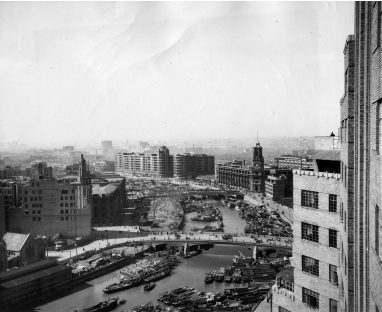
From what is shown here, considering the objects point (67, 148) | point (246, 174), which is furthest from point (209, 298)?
point (246, 174)

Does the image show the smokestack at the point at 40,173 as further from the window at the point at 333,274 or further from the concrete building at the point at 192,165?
the concrete building at the point at 192,165

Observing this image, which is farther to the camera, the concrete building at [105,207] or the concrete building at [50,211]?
the concrete building at [105,207]

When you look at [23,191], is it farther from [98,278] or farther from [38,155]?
[98,278]

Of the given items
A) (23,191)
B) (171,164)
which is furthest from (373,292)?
(171,164)

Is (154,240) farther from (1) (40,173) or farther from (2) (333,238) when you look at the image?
(2) (333,238)

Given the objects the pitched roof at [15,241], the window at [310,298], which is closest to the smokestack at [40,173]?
the pitched roof at [15,241]

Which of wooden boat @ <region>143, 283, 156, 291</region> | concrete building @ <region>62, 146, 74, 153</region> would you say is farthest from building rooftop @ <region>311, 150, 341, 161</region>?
concrete building @ <region>62, 146, 74, 153</region>

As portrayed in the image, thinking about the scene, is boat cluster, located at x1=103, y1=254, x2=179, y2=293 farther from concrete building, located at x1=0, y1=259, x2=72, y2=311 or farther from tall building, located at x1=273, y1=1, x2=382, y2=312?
tall building, located at x1=273, y1=1, x2=382, y2=312
